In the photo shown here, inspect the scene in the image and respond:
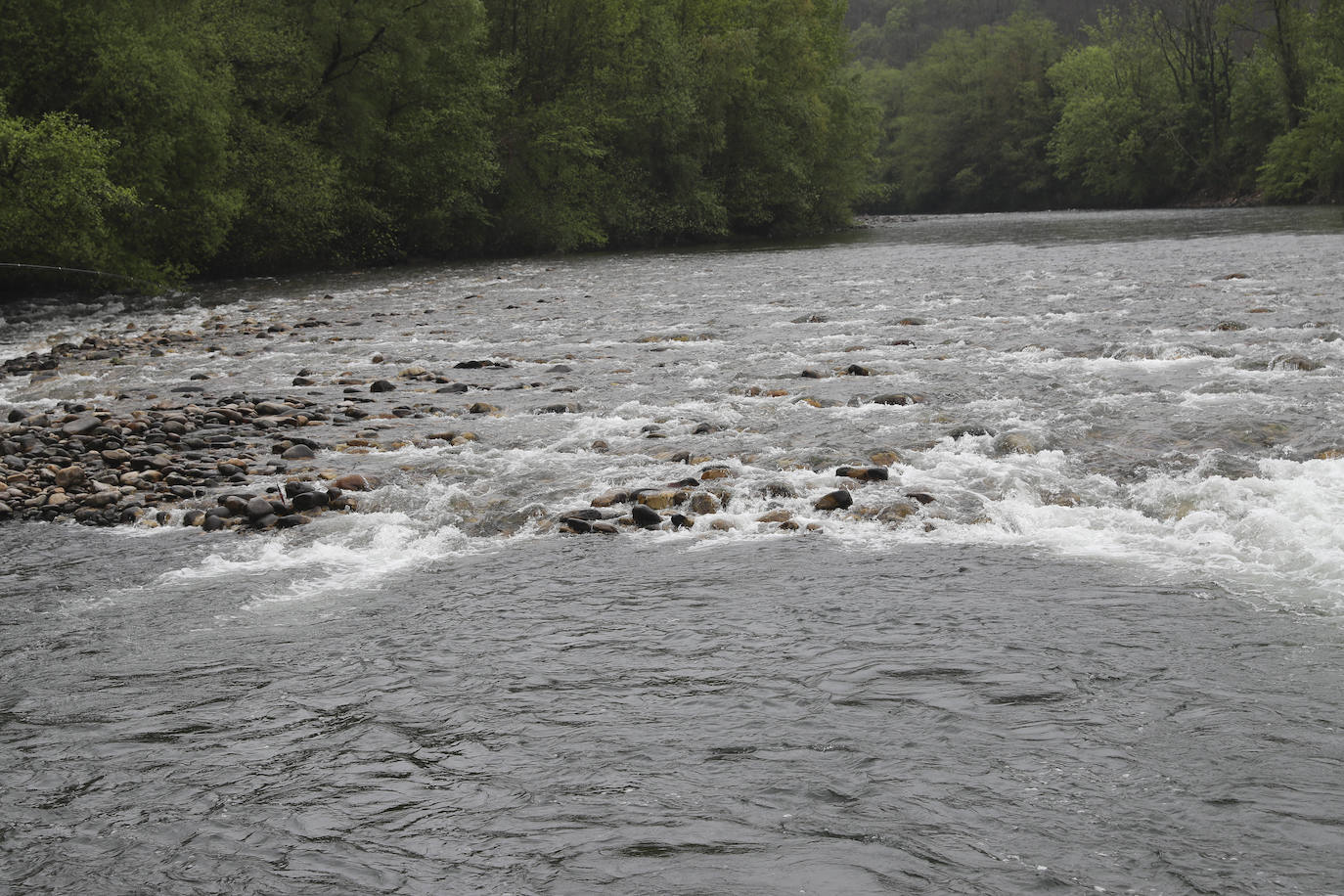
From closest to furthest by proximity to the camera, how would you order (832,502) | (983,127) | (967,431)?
(832,502) → (967,431) → (983,127)

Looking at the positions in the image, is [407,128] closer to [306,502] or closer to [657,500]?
[306,502]

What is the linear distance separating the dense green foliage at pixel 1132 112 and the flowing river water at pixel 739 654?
5791cm

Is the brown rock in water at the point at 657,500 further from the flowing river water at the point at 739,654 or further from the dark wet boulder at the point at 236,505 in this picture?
the dark wet boulder at the point at 236,505

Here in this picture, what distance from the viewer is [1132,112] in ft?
260

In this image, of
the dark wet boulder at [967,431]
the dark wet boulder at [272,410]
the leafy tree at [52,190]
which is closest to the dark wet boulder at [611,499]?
the dark wet boulder at [967,431]

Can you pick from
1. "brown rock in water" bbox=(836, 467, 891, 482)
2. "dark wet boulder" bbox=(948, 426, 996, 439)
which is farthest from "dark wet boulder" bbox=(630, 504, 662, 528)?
"dark wet boulder" bbox=(948, 426, 996, 439)

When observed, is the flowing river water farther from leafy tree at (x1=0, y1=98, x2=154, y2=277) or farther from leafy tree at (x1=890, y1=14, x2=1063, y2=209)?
leafy tree at (x1=890, y1=14, x2=1063, y2=209)

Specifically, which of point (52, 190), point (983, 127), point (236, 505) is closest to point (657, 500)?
point (236, 505)

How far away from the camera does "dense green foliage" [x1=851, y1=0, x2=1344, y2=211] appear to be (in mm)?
62688

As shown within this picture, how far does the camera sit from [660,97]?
157ft

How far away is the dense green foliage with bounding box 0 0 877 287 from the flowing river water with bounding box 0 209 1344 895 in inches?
621

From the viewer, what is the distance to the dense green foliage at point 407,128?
2594 cm

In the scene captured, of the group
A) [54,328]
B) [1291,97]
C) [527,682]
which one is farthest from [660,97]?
[527,682]

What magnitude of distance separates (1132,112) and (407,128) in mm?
59198
